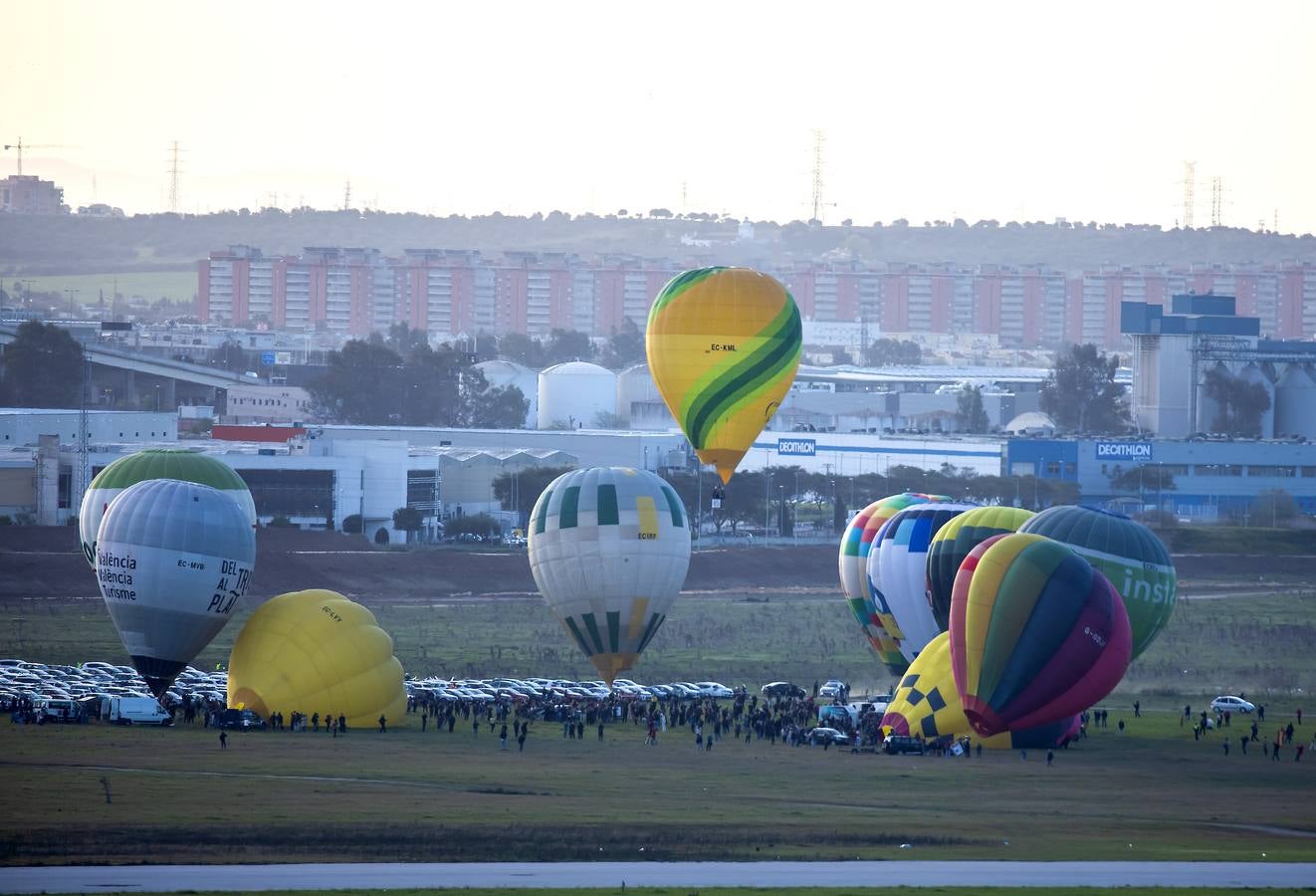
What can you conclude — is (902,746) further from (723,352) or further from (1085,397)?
(1085,397)

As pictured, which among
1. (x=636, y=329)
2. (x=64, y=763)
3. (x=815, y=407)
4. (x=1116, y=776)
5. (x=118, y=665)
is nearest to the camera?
(x=64, y=763)

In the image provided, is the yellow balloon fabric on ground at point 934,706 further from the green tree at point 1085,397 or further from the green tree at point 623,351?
the green tree at point 623,351

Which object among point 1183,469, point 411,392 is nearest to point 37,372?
point 411,392

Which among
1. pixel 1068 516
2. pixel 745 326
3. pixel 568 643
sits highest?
pixel 745 326

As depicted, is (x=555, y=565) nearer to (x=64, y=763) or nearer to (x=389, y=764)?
(x=389, y=764)

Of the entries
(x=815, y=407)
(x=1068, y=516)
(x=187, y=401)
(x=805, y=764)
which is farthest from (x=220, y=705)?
(x=815, y=407)

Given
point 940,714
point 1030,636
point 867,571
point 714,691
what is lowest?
point 714,691

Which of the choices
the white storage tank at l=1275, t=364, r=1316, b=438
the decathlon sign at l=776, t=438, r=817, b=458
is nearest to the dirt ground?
the decathlon sign at l=776, t=438, r=817, b=458
